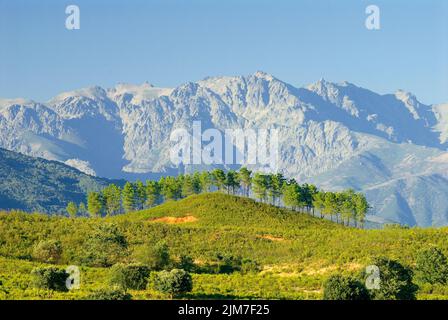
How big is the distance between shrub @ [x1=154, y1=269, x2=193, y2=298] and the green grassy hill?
795 mm

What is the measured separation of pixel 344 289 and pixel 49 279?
75.9ft

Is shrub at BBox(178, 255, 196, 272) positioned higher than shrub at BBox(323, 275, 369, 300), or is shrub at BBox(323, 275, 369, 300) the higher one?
shrub at BBox(323, 275, 369, 300)

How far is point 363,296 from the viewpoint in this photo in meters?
40.6

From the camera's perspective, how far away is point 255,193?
170500 mm

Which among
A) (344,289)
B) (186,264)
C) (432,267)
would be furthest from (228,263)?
(344,289)

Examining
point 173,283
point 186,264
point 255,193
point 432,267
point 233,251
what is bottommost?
point 186,264

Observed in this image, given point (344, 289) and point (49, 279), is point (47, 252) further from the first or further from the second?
point (344, 289)

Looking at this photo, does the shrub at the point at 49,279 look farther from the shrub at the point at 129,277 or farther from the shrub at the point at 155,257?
the shrub at the point at 155,257

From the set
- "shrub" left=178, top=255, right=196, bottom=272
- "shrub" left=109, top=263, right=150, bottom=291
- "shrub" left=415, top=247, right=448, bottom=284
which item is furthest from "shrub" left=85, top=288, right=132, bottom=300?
"shrub" left=415, top=247, right=448, bottom=284

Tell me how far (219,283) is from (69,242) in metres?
31.3

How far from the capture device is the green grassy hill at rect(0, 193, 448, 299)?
50.7 meters

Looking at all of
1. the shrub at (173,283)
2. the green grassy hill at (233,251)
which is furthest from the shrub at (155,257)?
the shrub at (173,283)

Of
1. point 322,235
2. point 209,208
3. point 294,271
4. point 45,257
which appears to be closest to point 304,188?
point 209,208

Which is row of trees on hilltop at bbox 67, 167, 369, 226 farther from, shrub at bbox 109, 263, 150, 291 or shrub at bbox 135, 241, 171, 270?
shrub at bbox 109, 263, 150, 291
